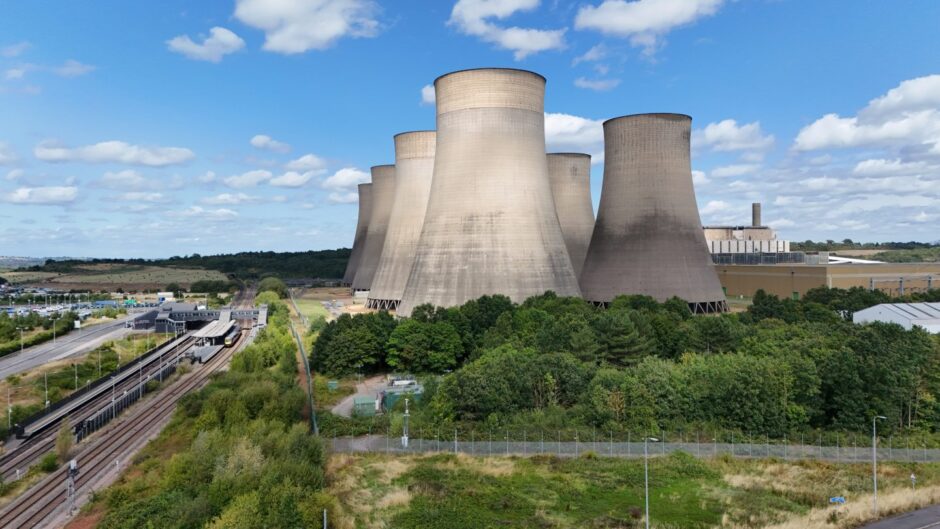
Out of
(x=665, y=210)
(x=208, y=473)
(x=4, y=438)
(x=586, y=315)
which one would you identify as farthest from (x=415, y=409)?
(x=665, y=210)

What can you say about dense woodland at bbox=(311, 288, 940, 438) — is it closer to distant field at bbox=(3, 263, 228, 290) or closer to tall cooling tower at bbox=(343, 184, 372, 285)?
tall cooling tower at bbox=(343, 184, 372, 285)

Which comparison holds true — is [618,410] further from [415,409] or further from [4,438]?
[4,438]

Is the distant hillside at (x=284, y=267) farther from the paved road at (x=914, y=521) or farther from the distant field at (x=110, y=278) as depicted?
the paved road at (x=914, y=521)

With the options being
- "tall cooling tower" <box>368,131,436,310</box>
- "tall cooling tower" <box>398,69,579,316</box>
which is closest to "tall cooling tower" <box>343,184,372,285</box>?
"tall cooling tower" <box>368,131,436,310</box>

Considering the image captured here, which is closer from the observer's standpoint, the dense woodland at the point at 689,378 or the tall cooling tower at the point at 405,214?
the dense woodland at the point at 689,378

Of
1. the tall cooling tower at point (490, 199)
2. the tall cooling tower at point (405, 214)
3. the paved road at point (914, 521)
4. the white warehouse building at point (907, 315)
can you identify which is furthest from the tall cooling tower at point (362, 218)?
the paved road at point (914, 521)

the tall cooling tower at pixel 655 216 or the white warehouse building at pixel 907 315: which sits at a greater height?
the tall cooling tower at pixel 655 216
